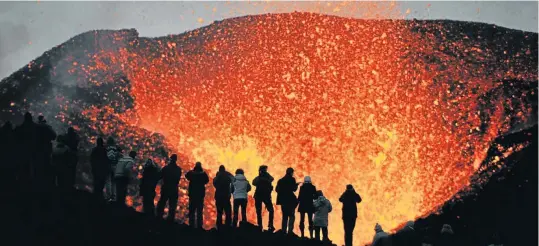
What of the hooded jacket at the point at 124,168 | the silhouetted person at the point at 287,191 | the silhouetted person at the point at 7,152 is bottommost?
the silhouetted person at the point at 287,191

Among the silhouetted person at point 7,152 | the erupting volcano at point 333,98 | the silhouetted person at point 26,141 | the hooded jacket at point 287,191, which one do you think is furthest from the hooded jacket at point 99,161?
the erupting volcano at point 333,98

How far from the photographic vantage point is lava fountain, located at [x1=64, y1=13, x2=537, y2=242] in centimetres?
5222

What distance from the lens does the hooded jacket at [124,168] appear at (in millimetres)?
23984

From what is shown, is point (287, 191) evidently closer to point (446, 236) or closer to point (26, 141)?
point (446, 236)

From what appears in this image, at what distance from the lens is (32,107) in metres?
52.2

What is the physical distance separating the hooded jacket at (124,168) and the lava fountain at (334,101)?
2604cm

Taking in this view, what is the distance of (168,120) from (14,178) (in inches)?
1555

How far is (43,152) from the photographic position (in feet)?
80.4

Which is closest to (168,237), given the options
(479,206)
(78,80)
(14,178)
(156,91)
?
(14,178)

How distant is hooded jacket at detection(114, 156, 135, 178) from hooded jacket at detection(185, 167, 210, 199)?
1961mm

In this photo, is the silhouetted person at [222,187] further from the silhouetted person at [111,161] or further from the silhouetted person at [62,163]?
the silhouetted person at [62,163]

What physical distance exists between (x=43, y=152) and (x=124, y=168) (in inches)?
113

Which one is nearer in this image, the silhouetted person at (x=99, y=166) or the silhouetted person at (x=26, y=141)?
the silhouetted person at (x=99, y=166)

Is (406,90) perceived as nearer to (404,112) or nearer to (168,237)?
(404,112)
